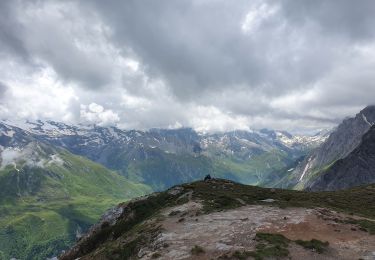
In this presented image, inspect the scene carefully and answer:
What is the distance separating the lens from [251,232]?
51.2 m

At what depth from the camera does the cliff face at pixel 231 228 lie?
45.2 m

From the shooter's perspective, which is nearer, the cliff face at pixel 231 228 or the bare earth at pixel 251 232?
the bare earth at pixel 251 232

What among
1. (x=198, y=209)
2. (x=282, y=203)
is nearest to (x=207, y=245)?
(x=198, y=209)

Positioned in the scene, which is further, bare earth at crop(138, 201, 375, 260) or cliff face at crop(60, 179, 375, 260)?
cliff face at crop(60, 179, 375, 260)

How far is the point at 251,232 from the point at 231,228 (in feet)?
12.0

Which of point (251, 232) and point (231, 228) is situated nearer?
point (251, 232)

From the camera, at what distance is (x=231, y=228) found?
53969 millimetres

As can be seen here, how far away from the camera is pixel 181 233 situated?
5456 centimetres

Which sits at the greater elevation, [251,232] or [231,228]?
[231,228]

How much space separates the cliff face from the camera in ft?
148

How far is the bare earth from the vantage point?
4484cm

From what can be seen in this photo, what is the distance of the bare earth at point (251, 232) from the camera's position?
4484 cm

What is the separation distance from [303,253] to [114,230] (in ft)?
140

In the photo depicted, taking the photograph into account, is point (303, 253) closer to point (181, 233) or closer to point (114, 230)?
point (181, 233)
